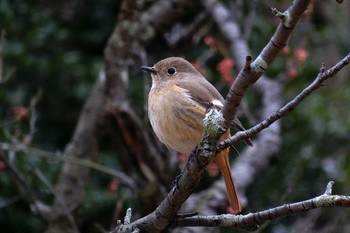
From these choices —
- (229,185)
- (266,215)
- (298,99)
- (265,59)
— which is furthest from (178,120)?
(265,59)

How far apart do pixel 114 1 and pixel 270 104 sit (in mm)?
1860

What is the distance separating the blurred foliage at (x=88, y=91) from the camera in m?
5.76

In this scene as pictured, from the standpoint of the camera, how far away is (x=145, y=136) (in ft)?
17.1

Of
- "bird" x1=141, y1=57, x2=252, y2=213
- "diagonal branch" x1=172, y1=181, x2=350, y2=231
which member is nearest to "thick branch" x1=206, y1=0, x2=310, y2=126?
"diagonal branch" x1=172, y1=181, x2=350, y2=231

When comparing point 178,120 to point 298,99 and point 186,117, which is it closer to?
point 186,117

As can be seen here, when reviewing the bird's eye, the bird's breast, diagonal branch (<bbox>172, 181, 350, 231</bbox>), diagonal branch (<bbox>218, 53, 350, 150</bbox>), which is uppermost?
the bird's eye

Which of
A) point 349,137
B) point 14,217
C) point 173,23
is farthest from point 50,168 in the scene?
point 349,137

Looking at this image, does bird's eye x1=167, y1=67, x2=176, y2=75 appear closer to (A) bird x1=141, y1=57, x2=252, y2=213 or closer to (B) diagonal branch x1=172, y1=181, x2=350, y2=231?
(A) bird x1=141, y1=57, x2=252, y2=213

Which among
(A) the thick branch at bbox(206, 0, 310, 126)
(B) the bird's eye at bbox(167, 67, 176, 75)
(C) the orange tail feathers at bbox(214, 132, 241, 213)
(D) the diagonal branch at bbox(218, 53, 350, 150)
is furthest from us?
(B) the bird's eye at bbox(167, 67, 176, 75)

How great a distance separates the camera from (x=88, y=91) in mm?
6297

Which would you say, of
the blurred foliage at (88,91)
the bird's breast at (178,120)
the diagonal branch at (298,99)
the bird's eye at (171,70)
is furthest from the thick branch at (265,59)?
the blurred foliage at (88,91)

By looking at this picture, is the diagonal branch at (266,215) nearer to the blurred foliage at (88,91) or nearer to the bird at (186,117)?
the bird at (186,117)

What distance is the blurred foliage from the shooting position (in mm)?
5758

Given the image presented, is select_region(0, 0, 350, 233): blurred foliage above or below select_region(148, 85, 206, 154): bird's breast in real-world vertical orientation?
above
